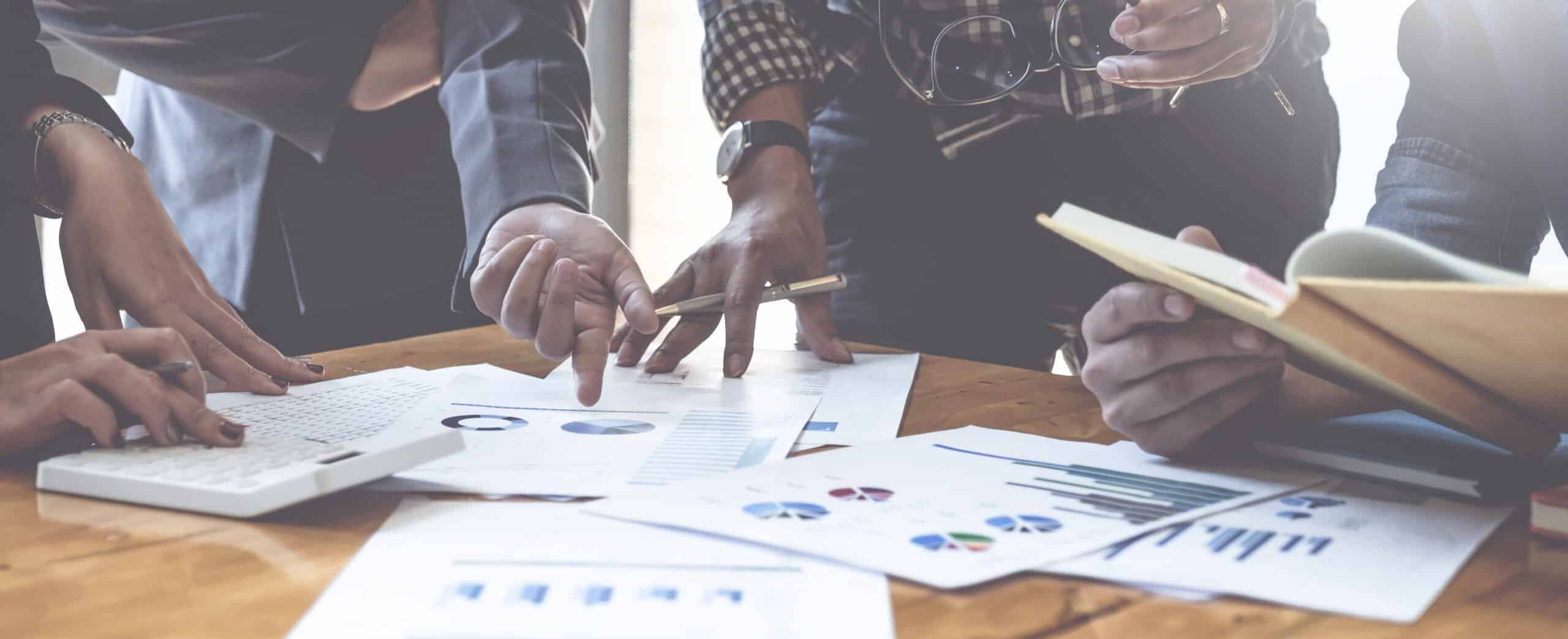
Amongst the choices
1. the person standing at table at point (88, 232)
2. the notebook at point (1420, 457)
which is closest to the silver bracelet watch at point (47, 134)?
the person standing at table at point (88, 232)

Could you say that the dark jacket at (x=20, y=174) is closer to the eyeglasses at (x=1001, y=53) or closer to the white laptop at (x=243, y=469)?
the white laptop at (x=243, y=469)

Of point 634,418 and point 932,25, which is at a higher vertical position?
point 932,25

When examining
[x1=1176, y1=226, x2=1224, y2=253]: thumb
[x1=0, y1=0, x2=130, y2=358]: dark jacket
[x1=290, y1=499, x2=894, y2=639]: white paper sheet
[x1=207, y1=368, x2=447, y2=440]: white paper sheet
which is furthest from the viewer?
[x1=0, y1=0, x2=130, y2=358]: dark jacket

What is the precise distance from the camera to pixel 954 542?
44 cm

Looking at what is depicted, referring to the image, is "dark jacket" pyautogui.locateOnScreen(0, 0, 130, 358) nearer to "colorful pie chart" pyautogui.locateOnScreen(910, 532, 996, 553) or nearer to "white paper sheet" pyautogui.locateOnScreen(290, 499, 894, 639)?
"white paper sheet" pyautogui.locateOnScreen(290, 499, 894, 639)

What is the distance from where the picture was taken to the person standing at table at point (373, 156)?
97cm

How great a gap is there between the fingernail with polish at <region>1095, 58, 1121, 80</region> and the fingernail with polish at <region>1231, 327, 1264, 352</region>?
0.37 m

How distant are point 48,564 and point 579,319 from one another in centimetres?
45

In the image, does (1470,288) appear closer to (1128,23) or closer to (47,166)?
(1128,23)

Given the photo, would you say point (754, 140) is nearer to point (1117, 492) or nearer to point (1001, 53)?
point (1001, 53)

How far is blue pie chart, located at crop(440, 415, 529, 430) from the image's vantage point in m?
0.68

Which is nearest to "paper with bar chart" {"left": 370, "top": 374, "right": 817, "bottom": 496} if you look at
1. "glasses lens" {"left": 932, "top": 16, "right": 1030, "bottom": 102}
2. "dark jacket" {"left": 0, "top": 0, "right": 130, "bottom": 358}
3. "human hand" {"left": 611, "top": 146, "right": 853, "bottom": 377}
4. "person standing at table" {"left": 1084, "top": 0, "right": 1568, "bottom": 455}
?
"human hand" {"left": 611, "top": 146, "right": 853, "bottom": 377}

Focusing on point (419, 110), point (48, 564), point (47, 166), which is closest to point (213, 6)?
point (419, 110)

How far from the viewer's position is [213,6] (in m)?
1.13
